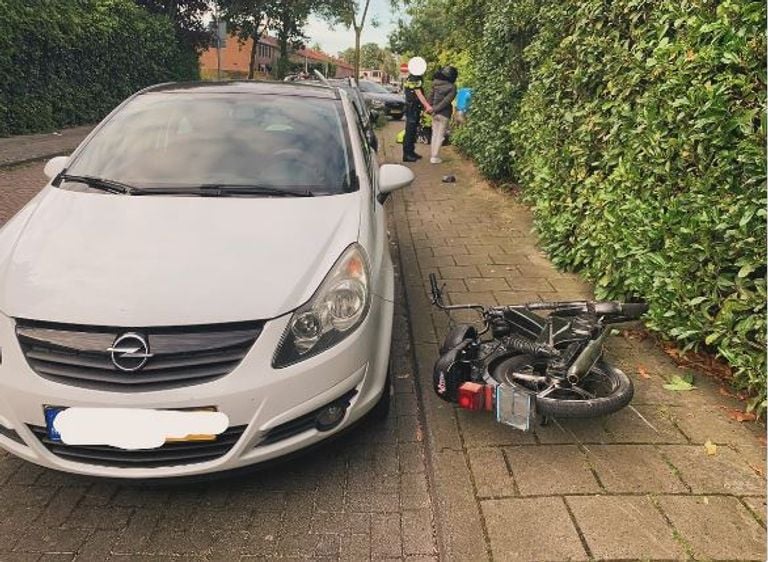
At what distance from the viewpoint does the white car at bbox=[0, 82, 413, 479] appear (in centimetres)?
218

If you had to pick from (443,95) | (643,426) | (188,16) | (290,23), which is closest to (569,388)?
(643,426)

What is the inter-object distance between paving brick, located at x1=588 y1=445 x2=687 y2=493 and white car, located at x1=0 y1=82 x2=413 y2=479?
994 millimetres

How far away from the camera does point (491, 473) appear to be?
2602 millimetres

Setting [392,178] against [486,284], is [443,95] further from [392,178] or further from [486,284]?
[392,178]

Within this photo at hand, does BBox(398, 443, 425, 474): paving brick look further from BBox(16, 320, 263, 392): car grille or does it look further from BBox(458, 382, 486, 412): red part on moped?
BBox(16, 320, 263, 392): car grille

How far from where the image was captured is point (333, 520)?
2426mm

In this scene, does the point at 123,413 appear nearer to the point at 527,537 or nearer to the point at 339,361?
the point at 339,361

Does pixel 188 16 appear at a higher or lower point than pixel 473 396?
higher

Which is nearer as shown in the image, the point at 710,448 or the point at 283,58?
the point at 710,448

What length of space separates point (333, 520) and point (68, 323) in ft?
4.08

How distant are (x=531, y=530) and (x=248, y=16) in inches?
1360

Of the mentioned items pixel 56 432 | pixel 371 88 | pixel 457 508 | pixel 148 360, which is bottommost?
pixel 371 88

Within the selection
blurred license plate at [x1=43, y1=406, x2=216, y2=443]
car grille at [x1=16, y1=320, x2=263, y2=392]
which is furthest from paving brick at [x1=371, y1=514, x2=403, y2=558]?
car grille at [x1=16, y1=320, x2=263, y2=392]

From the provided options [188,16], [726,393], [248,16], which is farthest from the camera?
[248,16]
